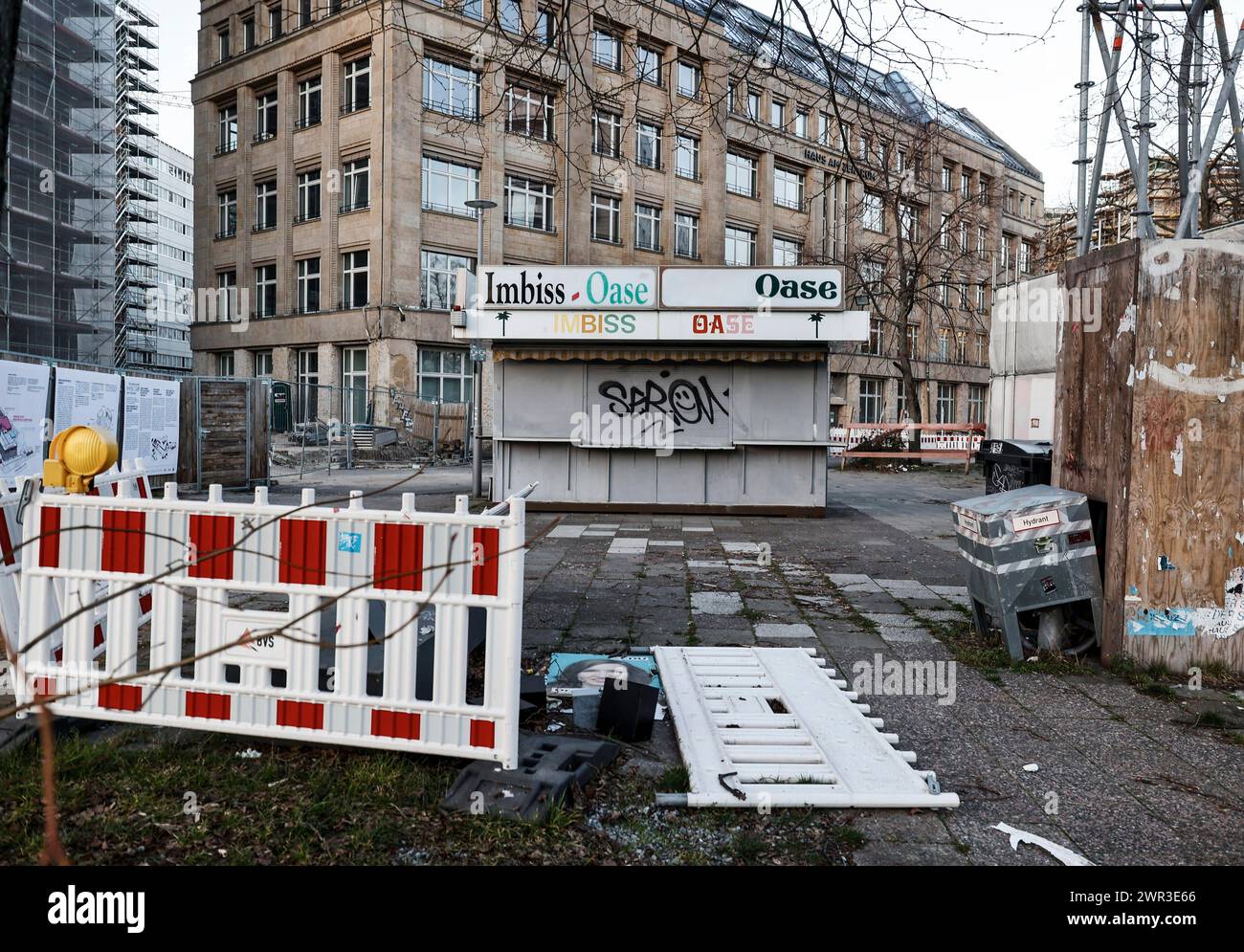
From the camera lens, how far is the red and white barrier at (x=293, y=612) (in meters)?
3.52

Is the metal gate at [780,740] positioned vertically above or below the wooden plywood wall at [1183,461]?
below

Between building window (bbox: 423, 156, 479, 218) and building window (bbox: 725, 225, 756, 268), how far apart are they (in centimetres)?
1310

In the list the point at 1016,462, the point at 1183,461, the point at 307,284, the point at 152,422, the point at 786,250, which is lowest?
the point at 1016,462

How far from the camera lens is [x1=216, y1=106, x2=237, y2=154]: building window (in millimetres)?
37281

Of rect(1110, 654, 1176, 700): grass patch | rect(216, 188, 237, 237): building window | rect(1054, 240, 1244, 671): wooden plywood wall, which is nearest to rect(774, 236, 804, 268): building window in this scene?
rect(216, 188, 237, 237): building window

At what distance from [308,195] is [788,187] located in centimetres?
2240

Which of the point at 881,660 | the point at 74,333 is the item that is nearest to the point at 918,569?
the point at 881,660

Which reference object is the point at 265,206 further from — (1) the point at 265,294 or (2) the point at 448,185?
(2) the point at 448,185

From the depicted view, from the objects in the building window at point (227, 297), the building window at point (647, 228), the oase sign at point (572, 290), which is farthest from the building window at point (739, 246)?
the oase sign at point (572, 290)

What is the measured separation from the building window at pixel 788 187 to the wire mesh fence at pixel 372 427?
67.7 feet

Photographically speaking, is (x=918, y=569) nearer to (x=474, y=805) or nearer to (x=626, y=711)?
(x=626, y=711)

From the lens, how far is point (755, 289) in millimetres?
13156

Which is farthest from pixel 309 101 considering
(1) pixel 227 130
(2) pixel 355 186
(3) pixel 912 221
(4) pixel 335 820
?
(4) pixel 335 820

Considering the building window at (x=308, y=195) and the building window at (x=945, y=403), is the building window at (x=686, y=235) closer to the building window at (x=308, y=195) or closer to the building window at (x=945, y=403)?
the building window at (x=308, y=195)
